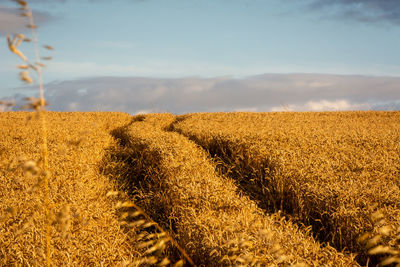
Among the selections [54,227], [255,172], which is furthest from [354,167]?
[54,227]

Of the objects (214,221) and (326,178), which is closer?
(214,221)

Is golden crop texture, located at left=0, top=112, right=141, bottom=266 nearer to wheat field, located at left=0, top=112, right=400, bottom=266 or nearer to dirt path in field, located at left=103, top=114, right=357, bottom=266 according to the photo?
wheat field, located at left=0, top=112, right=400, bottom=266

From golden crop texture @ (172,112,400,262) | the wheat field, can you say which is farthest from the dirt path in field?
golden crop texture @ (172,112,400,262)

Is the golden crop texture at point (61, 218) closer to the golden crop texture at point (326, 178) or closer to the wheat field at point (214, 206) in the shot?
the wheat field at point (214, 206)

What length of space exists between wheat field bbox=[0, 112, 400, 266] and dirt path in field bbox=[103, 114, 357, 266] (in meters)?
0.02

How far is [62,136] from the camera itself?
8.65 metres

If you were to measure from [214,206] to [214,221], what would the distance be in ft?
1.79

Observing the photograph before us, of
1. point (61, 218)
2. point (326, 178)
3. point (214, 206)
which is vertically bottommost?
point (214, 206)

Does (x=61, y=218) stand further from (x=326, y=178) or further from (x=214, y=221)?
(x=326, y=178)

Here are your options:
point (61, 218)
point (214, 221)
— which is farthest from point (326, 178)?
point (61, 218)

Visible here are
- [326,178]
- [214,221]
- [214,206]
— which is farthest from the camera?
[326,178]

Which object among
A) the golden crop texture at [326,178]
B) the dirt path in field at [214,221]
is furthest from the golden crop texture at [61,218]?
the golden crop texture at [326,178]

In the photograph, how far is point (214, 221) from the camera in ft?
11.4

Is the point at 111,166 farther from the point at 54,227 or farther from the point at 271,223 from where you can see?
the point at 271,223
